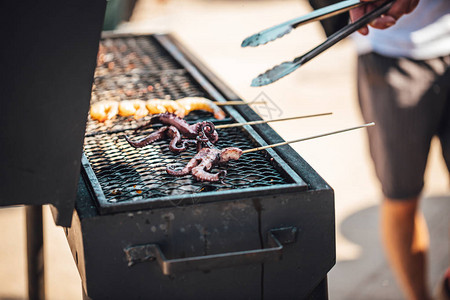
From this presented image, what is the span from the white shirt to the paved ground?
0.88 meters

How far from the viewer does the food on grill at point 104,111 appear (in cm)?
254

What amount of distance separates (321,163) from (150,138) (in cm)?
350

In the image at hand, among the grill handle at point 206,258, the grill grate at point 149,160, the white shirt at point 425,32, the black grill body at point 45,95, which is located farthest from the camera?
the white shirt at point 425,32

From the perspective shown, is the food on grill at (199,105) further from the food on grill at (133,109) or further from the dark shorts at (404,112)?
the dark shorts at (404,112)

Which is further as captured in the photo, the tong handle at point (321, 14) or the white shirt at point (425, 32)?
the white shirt at point (425, 32)

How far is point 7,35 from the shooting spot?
4.75ft

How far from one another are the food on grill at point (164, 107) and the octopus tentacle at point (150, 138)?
28 centimetres

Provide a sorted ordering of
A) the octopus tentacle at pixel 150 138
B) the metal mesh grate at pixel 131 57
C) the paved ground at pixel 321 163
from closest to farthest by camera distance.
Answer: the octopus tentacle at pixel 150 138, the metal mesh grate at pixel 131 57, the paved ground at pixel 321 163

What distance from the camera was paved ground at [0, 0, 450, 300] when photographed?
3.95 meters

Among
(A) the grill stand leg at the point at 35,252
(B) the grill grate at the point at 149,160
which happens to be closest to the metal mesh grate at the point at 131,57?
(B) the grill grate at the point at 149,160

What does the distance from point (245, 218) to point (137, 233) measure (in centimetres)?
35

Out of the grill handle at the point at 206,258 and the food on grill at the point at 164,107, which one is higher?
the food on grill at the point at 164,107

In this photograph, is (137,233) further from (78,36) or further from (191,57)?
(191,57)

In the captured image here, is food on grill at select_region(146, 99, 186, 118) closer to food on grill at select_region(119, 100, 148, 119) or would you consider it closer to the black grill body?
food on grill at select_region(119, 100, 148, 119)
